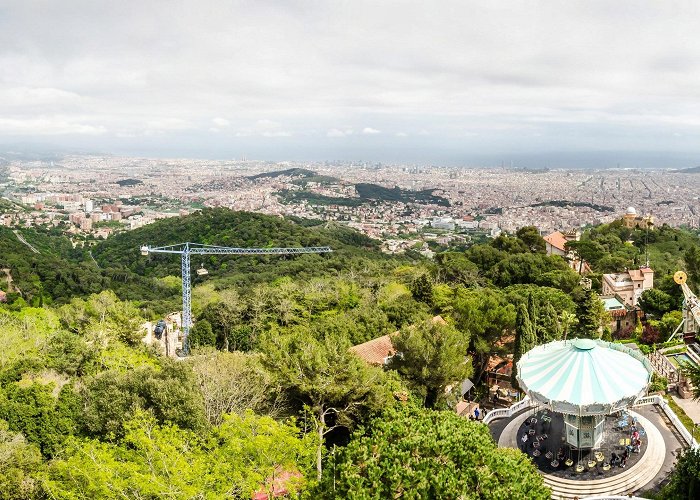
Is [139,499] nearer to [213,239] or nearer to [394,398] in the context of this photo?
[394,398]

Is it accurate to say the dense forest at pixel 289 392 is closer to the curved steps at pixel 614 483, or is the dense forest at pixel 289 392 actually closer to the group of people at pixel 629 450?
the curved steps at pixel 614 483

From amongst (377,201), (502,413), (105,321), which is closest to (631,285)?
(502,413)

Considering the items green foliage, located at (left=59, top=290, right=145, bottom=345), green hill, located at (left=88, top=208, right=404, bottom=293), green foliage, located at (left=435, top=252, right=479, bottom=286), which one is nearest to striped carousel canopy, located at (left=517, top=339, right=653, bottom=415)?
green foliage, located at (left=435, top=252, right=479, bottom=286)

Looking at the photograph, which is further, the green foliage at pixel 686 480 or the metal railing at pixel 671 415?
the metal railing at pixel 671 415

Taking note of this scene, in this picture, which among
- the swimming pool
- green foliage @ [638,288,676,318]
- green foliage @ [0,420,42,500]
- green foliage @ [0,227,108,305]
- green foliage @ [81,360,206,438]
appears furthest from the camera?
green foliage @ [0,227,108,305]

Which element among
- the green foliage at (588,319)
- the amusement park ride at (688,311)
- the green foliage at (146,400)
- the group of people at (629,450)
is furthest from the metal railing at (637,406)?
the green foliage at (146,400)

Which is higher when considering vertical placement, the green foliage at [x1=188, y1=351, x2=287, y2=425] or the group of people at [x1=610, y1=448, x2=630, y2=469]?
the green foliage at [x1=188, y1=351, x2=287, y2=425]

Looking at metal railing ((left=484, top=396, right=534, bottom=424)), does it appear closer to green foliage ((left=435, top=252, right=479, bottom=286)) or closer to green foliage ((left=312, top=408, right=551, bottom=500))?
green foliage ((left=312, top=408, right=551, bottom=500))

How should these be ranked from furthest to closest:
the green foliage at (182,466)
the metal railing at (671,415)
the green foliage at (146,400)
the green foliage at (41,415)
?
the metal railing at (671,415)
the green foliage at (41,415)
the green foliage at (146,400)
the green foliage at (182,466)

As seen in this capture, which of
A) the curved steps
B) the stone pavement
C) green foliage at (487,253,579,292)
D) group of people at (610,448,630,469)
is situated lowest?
the curved steps
